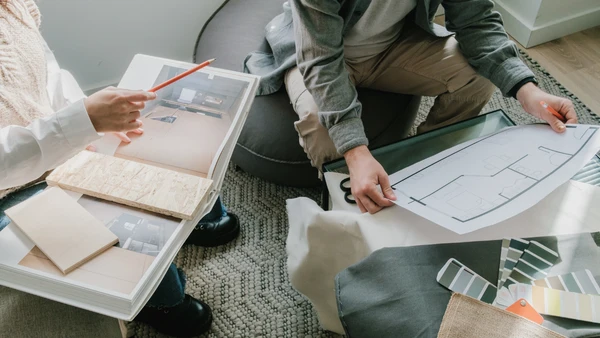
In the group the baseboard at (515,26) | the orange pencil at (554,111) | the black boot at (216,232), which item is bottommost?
the black boot at (216,232)

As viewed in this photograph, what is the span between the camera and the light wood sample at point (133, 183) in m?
0.70

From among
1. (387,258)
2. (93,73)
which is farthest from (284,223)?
(93,73)

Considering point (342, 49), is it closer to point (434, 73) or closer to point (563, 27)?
point (434, 73)

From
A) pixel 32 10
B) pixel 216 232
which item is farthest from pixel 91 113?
pixel 216 232

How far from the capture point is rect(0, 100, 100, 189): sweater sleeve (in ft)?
2.17

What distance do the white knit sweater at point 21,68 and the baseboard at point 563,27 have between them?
144cm

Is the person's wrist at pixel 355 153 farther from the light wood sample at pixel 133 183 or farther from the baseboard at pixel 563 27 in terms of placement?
the baseboard at pixel 563 27

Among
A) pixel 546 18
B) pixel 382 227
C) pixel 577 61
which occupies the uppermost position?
pixel 382 227

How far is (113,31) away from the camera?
53.3 inches

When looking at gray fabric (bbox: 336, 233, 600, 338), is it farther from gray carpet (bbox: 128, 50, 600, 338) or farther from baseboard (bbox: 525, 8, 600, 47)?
baseboard (bbox: 525, 8, 600, 47)

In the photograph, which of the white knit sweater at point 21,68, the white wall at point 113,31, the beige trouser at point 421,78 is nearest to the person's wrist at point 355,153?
the beige trouser at point 421,78

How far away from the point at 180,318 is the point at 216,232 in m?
0.22

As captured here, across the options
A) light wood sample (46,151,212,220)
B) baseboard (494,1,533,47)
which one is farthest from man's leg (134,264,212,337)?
baseboard (494,1,533,47)

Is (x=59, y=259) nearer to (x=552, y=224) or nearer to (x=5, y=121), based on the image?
(x=5, y=121)
